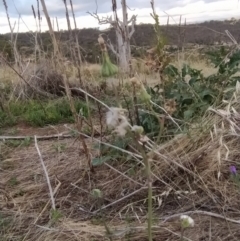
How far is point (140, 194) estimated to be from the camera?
7.11ft

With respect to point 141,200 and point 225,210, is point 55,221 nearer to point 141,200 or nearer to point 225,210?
point 141,200

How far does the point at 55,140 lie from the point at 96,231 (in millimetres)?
1349

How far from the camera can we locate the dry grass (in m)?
1.93

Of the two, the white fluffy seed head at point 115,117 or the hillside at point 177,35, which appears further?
the hillside at point 177,35

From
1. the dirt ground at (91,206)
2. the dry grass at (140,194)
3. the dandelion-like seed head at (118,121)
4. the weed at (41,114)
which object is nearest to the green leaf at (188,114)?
the dry grass at (140,194)

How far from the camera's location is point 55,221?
2061 millimetres

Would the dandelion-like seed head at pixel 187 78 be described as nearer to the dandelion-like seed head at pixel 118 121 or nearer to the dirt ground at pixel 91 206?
the dirt ground at pixel 91 206

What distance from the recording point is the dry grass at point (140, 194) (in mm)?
1927

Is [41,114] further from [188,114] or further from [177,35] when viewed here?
[188,114]

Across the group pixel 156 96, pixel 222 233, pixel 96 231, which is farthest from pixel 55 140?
pixel 222 233

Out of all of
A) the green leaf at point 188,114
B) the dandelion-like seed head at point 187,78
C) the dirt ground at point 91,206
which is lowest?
the dirt ground at point 91,206

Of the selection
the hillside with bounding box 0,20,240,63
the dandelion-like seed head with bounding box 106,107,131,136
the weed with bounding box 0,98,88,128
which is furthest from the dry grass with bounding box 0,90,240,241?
the weed with bounding box 0,98,88,128

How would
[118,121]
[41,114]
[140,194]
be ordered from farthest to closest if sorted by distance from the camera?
1. [41,114]
2. [140,194]
3. [118,121]

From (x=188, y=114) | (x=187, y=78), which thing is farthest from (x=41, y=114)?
(x=188, y=114)
